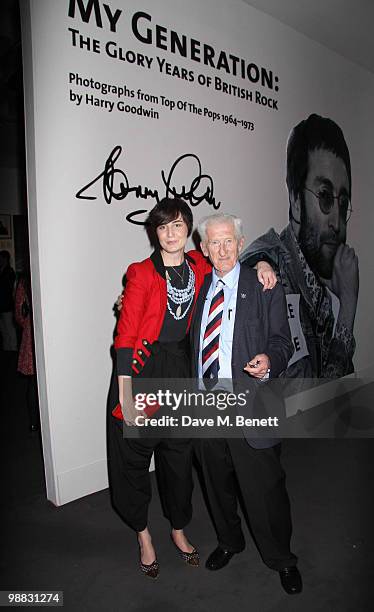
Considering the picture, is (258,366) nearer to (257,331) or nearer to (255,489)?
(257,331)

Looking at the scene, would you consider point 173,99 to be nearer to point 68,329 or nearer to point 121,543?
point 68,329

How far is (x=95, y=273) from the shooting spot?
288 cm

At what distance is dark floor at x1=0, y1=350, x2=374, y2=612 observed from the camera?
2.02 meters

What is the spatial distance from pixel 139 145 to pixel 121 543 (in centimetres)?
237

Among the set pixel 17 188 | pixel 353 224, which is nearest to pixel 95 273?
pixel 353 224

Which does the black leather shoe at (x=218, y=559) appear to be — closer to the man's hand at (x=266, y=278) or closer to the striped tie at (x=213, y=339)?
the striped tie at (x=213, y=339)

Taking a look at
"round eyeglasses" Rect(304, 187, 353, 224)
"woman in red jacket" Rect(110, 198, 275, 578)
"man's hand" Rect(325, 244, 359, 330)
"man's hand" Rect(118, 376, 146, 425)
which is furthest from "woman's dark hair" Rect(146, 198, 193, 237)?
"man's hand" Rect(325, 244, 359, 330)

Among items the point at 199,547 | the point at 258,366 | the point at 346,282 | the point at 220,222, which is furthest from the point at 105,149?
the point at 346,282

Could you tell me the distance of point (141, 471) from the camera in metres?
2.13

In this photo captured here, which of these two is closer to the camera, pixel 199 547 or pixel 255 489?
pixel 255 489

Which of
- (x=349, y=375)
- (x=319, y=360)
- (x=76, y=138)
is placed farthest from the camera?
(x=349, y=375)

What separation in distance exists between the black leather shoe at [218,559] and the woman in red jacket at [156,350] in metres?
0.08

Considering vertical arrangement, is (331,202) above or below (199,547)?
Result: above
